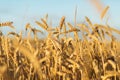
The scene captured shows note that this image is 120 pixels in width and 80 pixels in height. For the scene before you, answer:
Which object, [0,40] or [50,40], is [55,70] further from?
[0,40]

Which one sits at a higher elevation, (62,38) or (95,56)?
(62,38)

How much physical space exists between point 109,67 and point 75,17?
1.60ft

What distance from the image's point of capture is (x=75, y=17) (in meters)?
2.27

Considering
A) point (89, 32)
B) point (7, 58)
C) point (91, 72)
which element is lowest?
point (91, 72)

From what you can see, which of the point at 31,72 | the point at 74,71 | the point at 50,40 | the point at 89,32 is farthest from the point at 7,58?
the point at 89,32

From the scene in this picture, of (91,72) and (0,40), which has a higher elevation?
(0,40)

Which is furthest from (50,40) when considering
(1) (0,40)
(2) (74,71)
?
(1) (0,40)

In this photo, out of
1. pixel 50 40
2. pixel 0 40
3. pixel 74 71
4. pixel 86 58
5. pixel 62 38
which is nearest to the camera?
pixel 74 71

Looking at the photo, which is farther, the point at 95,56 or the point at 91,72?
the point at 95,56

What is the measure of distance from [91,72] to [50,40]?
0.46m

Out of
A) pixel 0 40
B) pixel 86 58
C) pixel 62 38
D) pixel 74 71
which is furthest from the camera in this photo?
pixel 0 40

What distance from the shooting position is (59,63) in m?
2.07

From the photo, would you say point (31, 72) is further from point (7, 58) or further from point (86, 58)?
point (86, 58)

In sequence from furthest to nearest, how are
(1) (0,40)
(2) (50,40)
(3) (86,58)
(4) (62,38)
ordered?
(1) (0,40) → (4) (62,38) → (2) (50,40) → (3) (86,58)
